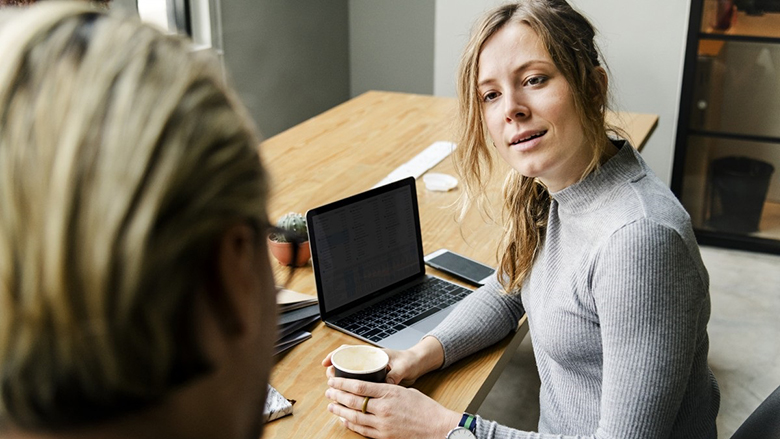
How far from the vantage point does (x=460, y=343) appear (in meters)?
1.43

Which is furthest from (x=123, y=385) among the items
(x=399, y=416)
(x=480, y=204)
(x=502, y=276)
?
(x=480, y=204)

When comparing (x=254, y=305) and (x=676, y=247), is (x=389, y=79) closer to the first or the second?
(x=676, y=247)

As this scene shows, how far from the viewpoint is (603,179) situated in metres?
1.30

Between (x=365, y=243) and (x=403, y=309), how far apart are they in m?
0.16

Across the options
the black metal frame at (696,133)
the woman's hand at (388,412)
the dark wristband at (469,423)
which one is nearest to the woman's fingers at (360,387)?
the woman's hand at (388,412)

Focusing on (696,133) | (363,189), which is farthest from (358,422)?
(696,133)

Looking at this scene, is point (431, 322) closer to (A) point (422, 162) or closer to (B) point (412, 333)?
(B) point (412, 333)

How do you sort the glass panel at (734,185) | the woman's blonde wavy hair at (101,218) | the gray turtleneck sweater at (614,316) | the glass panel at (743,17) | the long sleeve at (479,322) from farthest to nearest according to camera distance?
the glass panel at (734,185), the glass panel at (743,17), the long sleeve at (479,322), the gray turtleneck sweater at (614,316), the woman's blonde wavy hair at (101,218)

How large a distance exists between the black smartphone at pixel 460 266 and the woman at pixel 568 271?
14cm

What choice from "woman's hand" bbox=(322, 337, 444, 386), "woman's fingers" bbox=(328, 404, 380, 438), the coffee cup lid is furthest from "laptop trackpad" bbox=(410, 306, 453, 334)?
"woman's fingers" bbox=(328, 404, 380, 438)

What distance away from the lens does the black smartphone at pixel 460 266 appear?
1724 millimetres

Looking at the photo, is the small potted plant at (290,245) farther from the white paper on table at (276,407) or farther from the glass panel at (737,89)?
the glass panel at (737,89)

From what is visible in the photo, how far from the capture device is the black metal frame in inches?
139

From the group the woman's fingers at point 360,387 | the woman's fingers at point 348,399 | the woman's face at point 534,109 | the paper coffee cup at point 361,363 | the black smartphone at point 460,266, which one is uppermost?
the woman's face at point 534,109
